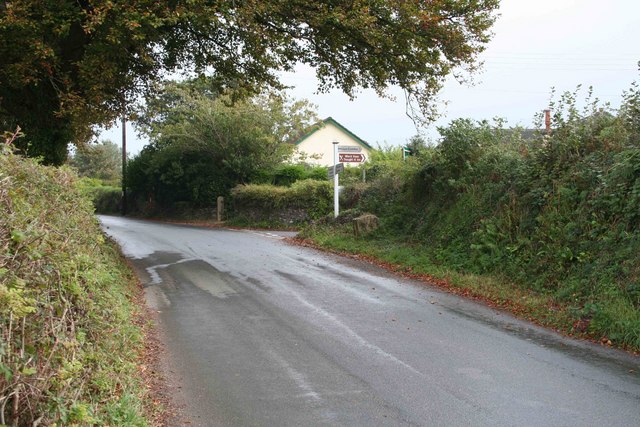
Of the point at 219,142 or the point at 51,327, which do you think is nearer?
the point at 51,327

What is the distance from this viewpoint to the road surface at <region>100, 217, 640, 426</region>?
4867mm

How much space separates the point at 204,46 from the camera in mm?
15367

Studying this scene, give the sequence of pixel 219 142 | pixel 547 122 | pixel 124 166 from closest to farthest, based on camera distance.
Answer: pixel 547 122 < pixel 219 142 < pixel 124 166

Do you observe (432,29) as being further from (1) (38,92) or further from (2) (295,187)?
(2) (295,187)

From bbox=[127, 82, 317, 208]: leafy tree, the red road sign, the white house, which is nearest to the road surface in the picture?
the red road sign

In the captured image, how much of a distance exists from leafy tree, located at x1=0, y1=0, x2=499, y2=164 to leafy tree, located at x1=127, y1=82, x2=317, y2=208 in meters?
15.4

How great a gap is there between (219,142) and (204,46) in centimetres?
1749

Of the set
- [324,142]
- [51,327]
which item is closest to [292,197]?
[324,142]

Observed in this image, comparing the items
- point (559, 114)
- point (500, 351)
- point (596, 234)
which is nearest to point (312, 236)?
point (559, 114)

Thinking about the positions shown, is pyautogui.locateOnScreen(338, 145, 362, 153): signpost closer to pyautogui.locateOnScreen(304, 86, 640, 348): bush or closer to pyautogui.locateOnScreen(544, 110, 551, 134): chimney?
pyautogui.locateOnScreen(304, 86, 640, 348): bush

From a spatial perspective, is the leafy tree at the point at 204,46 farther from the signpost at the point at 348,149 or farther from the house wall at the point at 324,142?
the house wall at the point at 324,142

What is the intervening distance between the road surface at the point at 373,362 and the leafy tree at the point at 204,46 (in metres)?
5.27

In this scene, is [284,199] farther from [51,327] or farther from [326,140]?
[51,327]

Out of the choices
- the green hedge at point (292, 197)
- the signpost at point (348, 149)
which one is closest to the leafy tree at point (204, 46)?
the signpost at point (348, 149)
